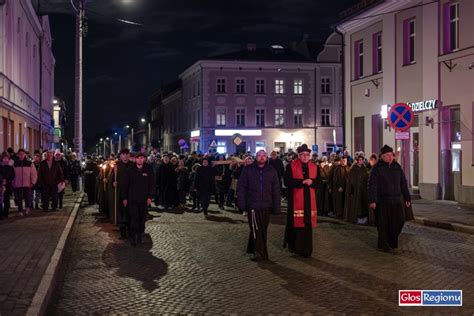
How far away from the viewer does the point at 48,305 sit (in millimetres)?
8156

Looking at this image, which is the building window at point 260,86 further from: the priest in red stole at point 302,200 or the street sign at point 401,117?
the priest in red stole at point 302,200

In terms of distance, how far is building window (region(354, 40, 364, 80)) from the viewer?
95.5 ft

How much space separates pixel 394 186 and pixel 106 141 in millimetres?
162385

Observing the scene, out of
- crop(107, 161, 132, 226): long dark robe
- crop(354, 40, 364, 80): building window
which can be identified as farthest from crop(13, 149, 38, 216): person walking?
crop(354, 40, 364, 80): building window

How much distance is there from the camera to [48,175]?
1948 centimetres

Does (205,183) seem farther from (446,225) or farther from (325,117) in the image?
(325,117)

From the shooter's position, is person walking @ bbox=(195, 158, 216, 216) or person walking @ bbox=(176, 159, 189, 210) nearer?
person walking @ bbox=(195, 158, 216, 216)

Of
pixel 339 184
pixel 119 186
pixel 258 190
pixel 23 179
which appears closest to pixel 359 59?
pixel 339 184

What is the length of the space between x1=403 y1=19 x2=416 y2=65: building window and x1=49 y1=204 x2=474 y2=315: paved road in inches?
438

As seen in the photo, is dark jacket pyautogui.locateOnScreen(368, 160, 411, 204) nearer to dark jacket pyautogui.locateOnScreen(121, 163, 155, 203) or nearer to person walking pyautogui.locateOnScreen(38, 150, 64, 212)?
dark jacket pyautogui.locateOnScreen(121, 163, 155, 203)

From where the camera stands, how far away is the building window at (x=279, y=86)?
66494 mm

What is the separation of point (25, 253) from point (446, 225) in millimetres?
9780

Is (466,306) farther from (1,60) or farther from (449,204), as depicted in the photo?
(1,60)

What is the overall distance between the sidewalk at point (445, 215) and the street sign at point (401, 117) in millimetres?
2426
